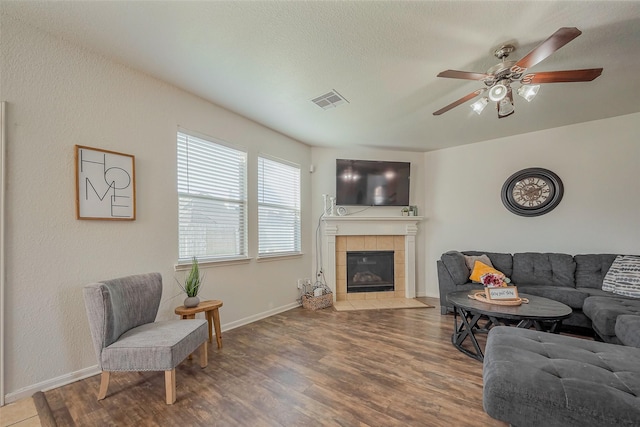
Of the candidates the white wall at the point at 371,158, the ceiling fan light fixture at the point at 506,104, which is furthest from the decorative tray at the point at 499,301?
the white wall at the point at 371,158

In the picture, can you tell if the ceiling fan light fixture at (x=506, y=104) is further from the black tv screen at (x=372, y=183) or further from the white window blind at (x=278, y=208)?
the white window blind at (x=278, y=208)

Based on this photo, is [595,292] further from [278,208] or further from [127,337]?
[127,337]

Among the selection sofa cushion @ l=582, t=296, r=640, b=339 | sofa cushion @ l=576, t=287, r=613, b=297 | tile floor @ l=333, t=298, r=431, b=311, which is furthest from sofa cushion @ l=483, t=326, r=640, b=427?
tile floor @ l=333, t=298, r=431, b=311

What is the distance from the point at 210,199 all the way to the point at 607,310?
3.92 metres

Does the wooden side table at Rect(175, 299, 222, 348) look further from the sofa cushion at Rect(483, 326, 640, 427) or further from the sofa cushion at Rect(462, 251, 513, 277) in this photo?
the sofa cushion at Rect(462, 251, 513, 277)

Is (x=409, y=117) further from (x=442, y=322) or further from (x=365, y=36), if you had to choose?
(x=442, y=322)

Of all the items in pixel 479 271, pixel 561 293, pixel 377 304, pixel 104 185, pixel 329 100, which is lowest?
pixel 377 304

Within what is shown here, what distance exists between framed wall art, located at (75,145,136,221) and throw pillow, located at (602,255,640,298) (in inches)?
194

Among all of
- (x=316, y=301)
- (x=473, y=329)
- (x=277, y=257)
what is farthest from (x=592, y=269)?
(x=277, y=257)

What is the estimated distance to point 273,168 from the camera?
3.78 metres

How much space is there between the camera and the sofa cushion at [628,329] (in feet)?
6.07

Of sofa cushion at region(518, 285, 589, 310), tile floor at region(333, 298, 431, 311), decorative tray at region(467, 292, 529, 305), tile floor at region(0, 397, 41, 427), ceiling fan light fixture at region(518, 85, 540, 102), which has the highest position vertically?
ceiling fan light fixture at region(518, 85, 540, 102)

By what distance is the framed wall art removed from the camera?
2.03 m

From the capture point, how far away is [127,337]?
181 centimetres
